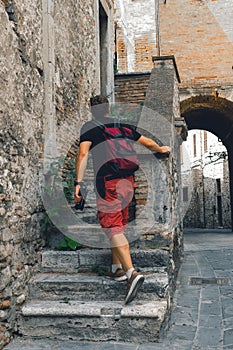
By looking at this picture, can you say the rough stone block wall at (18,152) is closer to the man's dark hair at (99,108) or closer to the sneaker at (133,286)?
the man's dark hair at (99,108)

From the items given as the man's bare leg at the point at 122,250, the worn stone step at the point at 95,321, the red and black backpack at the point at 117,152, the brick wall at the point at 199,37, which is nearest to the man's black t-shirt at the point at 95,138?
the red and black backpack at the point at 117,152

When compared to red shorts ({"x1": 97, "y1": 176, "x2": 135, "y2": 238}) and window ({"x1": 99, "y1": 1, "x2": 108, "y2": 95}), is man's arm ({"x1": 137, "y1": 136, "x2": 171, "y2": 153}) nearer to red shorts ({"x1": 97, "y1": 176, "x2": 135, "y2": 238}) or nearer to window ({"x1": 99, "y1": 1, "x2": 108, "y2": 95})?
red shorts ({"x1": 97, "y1": 176, "x2": 135, "y2": 238})

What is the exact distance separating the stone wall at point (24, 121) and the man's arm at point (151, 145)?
0.99 m

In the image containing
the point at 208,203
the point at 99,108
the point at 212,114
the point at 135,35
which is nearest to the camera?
the point at 99,108

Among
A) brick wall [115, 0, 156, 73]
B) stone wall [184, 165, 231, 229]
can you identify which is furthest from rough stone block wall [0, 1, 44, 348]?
stone wall [184, 165, 231, 229]

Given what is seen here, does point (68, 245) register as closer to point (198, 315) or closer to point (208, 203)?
point (198, 315)

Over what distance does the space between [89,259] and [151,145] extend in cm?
113

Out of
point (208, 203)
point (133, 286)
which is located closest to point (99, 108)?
point (133, 286)

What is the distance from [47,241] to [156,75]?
2898 mm

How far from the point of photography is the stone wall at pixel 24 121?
3.15 m

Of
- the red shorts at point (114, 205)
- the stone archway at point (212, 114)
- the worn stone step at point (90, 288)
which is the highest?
the stone archway at point (212, 114)

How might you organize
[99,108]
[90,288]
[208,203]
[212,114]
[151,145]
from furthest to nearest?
[208,203]
[212,114]
[151,145]
[99,108]
[90,288]

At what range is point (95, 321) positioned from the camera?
3109 mm

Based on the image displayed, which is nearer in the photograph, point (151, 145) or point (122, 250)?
point (122, 250)
